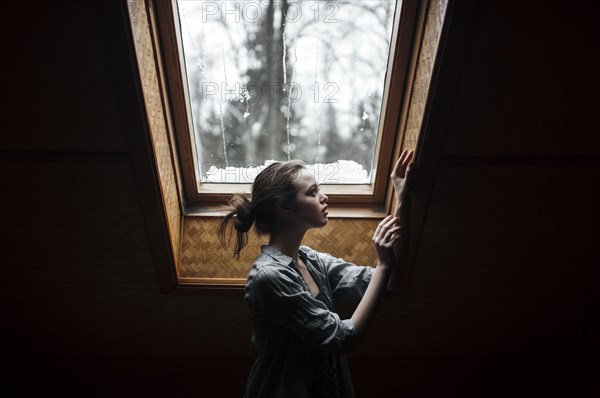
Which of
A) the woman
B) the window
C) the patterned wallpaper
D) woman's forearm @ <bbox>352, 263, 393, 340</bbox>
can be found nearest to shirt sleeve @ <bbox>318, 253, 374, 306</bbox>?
the woman

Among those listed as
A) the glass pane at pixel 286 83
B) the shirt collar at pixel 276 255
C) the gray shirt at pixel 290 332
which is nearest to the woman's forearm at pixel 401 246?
the gray shirt at pixel 290 332

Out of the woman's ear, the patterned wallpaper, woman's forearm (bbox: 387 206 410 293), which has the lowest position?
the patterned wallpaper

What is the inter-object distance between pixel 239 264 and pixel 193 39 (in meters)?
0.81

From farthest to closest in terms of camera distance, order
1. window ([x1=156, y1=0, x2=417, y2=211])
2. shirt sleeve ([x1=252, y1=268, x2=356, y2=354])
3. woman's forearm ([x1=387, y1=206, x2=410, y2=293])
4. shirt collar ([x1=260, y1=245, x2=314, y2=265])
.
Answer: window ([x1=156, y1=0, x2=417, y2=211])
woman's forearm ([x1=387, y1=206, x2=410, y2=293])
shirt collar ([x1=260, y1=245, x2=314, y2=265])
shirt sleeve ([x1=252, y1=268, x2=356, y2=354])

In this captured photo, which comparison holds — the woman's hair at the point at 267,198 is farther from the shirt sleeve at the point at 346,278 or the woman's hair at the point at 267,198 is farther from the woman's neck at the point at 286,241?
the shirt sleeve at the point at 346,278

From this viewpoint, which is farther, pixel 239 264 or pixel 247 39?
pixel 239 264

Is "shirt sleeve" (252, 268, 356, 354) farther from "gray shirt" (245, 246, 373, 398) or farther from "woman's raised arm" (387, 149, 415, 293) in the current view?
"woman's raised arm" (387, 149, 415, 293)

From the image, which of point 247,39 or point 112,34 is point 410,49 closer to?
point 247,39

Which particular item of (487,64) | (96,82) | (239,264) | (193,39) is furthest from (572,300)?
(96,82)

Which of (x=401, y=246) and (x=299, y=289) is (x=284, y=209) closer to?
(x=299, y=289)

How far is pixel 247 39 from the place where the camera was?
1.72 m

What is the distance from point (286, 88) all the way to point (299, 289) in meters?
0.75

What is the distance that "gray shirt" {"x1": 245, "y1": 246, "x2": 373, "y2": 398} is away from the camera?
1323 mm

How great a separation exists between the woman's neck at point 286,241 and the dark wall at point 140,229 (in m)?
0.49
